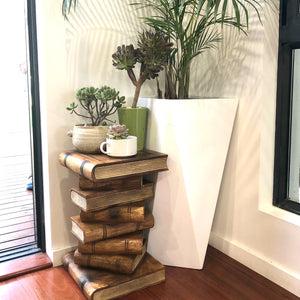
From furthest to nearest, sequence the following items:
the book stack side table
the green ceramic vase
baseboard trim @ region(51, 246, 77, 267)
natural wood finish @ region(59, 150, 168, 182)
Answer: baseboard trim @ region(51, 246, 77, 267) < the green ceramic vase < the book stack side table < natural wood finish @ region(59, 150, 168, 182)

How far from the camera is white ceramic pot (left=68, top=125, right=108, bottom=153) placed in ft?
5.38

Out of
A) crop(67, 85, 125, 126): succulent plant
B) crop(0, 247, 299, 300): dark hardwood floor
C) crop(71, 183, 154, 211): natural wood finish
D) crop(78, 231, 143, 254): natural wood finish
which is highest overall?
crop(67, 85, 125, 126): succulent plant

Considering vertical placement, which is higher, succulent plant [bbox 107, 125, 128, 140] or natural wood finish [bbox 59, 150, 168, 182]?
succulent plant [bbox 107, 125, 128, 140]

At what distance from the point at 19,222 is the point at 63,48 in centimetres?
139

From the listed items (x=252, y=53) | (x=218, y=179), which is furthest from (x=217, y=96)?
(x=218, y=179)

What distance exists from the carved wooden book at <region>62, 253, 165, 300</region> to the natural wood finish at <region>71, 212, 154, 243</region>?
17 centimetres

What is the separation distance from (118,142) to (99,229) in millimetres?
408

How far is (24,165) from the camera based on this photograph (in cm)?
406

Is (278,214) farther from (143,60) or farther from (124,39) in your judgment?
(124,39)

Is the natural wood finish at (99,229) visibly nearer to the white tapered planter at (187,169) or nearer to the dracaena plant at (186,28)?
the white tapered planter at (187,169)

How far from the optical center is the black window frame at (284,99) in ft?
5.28

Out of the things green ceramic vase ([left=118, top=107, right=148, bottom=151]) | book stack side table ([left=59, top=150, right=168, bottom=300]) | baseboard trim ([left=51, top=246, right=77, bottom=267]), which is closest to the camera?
book stack side table ([left=59, top=150, right=168, bottom=300])

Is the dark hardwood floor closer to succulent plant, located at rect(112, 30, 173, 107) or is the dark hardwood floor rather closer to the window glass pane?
the window glass pane

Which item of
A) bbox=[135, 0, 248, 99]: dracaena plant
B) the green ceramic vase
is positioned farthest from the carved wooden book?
bbox=[135, 0, 248, 99]: dracaena plant
